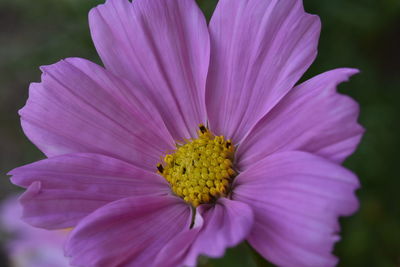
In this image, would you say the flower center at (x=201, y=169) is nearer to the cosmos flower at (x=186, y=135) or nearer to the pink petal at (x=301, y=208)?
the cosmos flower at (x=186, y=135)

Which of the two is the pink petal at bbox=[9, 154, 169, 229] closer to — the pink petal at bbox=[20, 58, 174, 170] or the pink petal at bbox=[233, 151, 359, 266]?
the pink petal at bbox=[20, 58, 174, 170]

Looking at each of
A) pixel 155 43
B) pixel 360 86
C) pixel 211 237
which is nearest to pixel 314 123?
pixel 211 237

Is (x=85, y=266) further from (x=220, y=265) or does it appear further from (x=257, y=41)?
(x=220, y=265)

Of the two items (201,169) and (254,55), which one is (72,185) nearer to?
(201,169)

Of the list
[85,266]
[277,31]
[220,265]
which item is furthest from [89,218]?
[220,265]

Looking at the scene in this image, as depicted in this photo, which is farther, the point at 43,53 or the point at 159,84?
the point at 43,53

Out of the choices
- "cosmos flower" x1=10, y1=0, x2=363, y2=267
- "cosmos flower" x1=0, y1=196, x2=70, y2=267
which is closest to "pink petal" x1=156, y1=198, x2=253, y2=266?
"cosmos flower" x1=10, y1=0, x2=363, y2=267

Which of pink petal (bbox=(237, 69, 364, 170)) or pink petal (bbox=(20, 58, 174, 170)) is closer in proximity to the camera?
A: pink petal (bbox=(237, 69, 364, 170))

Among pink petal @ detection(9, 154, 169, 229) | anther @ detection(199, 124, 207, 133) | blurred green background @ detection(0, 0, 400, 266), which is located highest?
pink petal @ detection(9, 154, 169, 229)
